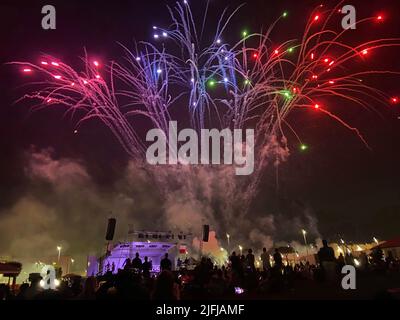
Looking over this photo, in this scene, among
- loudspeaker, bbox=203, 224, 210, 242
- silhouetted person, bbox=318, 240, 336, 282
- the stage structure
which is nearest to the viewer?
silhouetted person, bbox=318, 240, 336, 282

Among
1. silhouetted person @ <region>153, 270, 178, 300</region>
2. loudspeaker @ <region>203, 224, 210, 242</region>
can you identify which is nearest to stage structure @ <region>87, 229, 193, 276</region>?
loudspeaker @ <region>203, 224, 210, 242</region>

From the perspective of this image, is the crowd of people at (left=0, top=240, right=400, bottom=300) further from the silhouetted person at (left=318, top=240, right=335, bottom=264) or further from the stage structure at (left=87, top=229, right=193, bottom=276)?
the stage structure at (left=87, top=229, right=193, bottom=276)

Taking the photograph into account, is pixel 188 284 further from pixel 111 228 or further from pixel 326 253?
pixel 111 228

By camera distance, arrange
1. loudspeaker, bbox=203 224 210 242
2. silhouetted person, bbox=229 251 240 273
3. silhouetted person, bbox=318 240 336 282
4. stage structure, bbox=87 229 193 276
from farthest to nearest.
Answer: stage structure, bbox=87 229 193 276
loudspeaker, bbox=203 224 210 242
silhouetted person, bbox=229 251 240 273
silhouetted person, bbox=318 240 336 282

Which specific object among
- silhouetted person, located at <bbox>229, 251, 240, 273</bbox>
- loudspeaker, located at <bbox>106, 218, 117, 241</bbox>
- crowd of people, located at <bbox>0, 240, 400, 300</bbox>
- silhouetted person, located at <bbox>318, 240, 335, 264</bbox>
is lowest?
crowd of people, located at <bbox>0, 240, 400, 300</bbox>

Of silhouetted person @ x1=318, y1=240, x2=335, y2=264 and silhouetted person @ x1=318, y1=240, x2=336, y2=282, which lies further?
silhouetted person @ x1=318, y1=240, x2=335, y2=264

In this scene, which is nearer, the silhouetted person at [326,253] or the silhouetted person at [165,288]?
the silhouetted person at [165,288]

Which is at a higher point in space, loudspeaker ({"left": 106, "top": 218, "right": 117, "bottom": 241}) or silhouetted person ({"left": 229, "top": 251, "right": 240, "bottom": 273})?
loudspeaker ({"left": 106, "top": 218, "right": 117, "bottom": 241})

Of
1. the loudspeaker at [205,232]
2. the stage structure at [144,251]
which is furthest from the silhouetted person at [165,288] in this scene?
the stage structure at [144,251]

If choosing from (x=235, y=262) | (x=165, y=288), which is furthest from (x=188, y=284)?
(x=165, y=288)

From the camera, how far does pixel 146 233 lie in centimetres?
5059

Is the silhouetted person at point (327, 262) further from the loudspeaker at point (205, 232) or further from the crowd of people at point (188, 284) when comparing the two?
the loudspeaker at point (205, 232)
